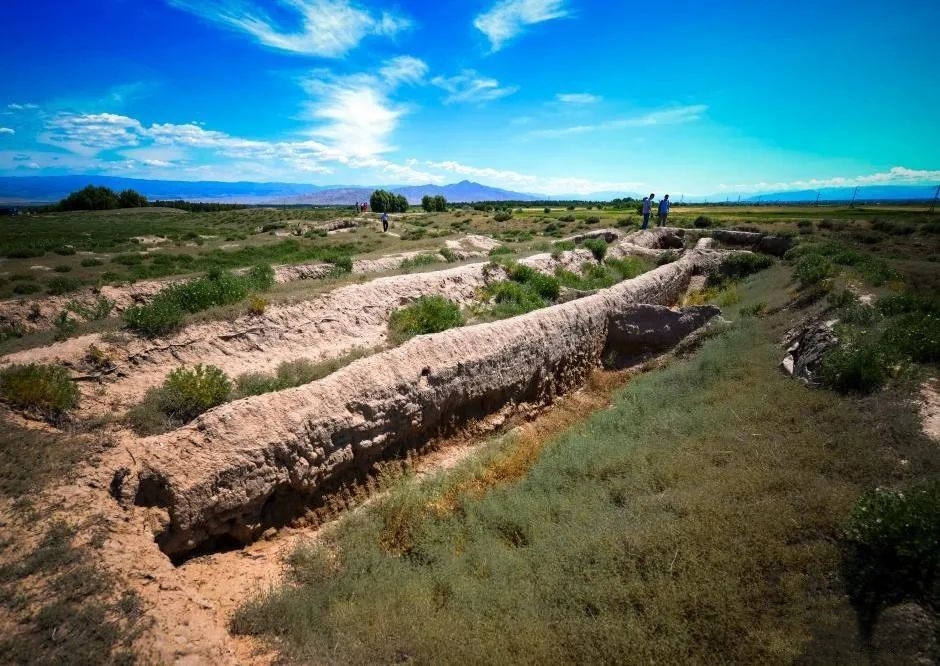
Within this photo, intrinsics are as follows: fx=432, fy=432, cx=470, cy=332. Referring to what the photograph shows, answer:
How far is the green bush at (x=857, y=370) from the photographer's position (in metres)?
6.60

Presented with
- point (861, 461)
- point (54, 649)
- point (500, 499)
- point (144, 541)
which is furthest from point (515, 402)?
point (54, 649)

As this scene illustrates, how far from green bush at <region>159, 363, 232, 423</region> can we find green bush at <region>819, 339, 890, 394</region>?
1008 cm

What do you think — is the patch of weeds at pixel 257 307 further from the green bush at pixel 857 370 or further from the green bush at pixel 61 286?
the green bush at pixel 857 370

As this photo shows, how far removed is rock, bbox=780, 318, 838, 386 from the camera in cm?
785

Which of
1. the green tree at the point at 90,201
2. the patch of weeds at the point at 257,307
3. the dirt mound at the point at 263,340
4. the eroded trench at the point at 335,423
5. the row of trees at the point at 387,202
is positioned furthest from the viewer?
the row of trees at the point at 387,202

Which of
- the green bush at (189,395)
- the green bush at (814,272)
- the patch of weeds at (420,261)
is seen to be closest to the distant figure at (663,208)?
the green bush at (814,272)

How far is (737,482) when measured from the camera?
512cm

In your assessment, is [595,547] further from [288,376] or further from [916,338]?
[916,338]

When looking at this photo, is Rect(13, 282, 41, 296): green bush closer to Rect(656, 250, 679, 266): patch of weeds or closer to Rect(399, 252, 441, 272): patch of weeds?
Rect(399, 252, 441, 272): patch of weeds

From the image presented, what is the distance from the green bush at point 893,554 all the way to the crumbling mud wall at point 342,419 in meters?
5.79

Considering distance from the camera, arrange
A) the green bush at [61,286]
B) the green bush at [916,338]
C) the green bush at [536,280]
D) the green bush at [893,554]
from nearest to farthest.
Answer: the green bush at [893,554]
the green bush at [916,338]
the green bush at [536,280]
the green bush at [61,286]

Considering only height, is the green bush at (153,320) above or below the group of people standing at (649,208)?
below

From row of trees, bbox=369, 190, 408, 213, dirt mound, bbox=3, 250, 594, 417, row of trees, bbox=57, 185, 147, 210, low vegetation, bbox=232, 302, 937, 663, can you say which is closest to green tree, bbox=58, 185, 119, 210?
row of trees, bbox=57, 185, 147, 210

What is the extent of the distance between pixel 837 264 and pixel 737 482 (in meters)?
16.1
